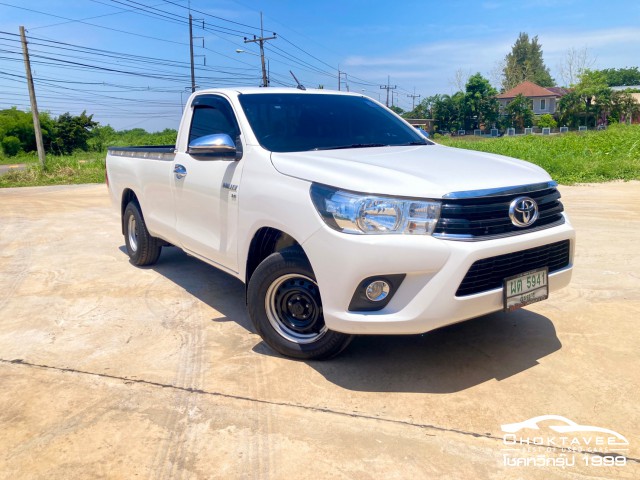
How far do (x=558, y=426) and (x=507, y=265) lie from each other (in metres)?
0.91

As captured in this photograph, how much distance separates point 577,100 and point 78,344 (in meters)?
68.2

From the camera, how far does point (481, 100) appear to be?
223ft

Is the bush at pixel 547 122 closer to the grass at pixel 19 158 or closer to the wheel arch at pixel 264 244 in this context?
the grass at pixel 19 158

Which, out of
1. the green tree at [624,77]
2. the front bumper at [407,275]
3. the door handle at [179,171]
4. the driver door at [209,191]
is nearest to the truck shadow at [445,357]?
the front bumper at [407,275]

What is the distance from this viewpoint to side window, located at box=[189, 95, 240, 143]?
14.5 feet

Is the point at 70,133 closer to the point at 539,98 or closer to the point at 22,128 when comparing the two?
the point at 22,128

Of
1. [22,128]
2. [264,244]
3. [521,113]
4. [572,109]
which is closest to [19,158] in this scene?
[22,128]

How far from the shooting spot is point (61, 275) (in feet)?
20.3

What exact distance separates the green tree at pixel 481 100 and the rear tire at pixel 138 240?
6679 cm

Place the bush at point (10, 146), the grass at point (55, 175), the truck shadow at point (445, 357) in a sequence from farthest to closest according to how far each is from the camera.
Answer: the bush at point (10, 146), the grass at point (55, 175), the truck shadow at point (445, 357)

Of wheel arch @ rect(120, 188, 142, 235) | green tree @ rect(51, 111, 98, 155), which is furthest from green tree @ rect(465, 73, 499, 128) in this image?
wheel arch @ rect(120, 188, 142, 235)

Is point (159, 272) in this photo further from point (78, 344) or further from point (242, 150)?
point (242, 150)

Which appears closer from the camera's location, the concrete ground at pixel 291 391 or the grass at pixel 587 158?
the concrete ground at pixel 291 391

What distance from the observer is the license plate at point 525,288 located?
3.26 meters
